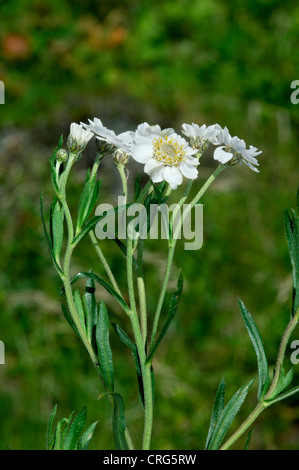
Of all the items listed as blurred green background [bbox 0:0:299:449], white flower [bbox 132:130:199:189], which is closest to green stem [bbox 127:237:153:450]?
white flower [bbox 132:130:199:189]

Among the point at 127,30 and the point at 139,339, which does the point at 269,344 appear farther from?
the point at 127,30

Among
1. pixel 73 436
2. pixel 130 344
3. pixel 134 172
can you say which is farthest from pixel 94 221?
pixel 134 172

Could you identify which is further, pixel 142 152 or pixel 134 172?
pixel 134 172

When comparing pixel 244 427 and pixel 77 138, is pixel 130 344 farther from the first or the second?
pixel 77 138

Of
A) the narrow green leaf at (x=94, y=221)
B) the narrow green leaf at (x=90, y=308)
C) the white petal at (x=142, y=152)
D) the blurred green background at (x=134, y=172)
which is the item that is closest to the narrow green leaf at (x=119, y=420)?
the narrow green leaf at (x=90, y=308)

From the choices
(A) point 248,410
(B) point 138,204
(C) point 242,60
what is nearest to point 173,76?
(C) point 242,60

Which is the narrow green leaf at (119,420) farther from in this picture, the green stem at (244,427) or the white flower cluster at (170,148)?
the white flower cluster at (170,148)
